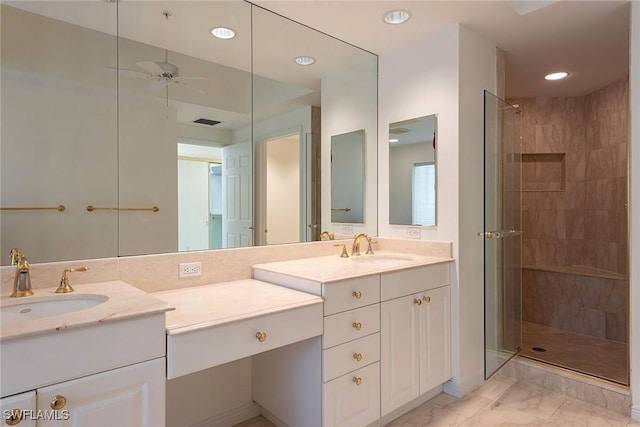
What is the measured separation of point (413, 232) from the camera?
2.64m

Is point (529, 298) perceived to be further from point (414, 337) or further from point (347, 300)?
point (347, 300)

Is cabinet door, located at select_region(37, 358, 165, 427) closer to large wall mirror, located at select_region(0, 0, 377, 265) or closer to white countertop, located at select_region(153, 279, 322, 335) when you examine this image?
white countertop, located at select_region(153, 279, 322, 335)

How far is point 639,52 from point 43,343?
3.05 m

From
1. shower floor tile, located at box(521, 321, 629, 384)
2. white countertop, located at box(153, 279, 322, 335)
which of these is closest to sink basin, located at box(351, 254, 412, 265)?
white countertop, located at box(153, 279, 322, 335)

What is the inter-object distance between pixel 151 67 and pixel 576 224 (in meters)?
4.32

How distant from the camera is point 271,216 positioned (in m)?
2.35

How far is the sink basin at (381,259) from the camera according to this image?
2.46m

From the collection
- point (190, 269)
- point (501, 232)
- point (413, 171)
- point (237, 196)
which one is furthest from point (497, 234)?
point (190, 269)

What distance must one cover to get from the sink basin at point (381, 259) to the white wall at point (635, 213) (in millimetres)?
1255

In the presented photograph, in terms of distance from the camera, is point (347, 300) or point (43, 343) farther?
point (347, 300)

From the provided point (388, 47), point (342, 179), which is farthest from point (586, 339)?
point (388, 47)

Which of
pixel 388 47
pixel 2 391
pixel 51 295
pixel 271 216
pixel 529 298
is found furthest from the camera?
pixel 529 298

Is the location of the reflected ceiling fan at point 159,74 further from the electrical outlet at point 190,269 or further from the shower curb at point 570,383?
the shower curb at point 570,383

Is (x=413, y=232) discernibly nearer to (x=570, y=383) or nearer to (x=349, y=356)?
(x=349, y=356)
